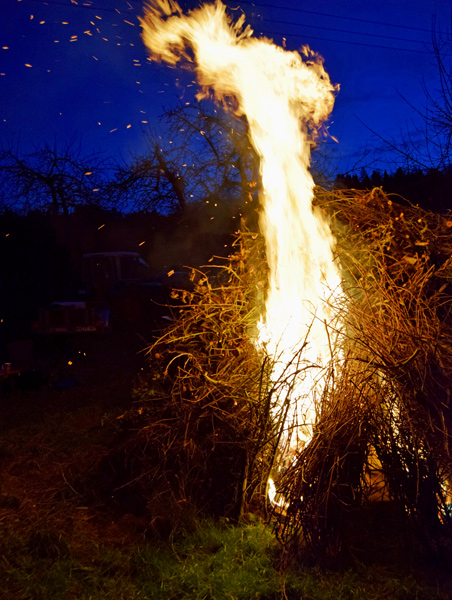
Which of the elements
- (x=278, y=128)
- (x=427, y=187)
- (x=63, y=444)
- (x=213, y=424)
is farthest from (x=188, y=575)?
(x=427, y=187)

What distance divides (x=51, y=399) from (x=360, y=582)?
5334mm

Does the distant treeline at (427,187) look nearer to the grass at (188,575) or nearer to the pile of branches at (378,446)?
the pile of branches at (378,446)

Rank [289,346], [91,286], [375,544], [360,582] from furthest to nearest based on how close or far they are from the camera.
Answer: [91,286], [289,346], [375,544], [360,582]

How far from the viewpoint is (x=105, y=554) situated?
9.66ft

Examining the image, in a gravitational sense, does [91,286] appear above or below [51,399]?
above

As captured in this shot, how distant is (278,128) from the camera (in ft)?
12.5

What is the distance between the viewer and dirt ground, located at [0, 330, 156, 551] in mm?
3310

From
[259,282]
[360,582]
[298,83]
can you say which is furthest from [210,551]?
[298,83]

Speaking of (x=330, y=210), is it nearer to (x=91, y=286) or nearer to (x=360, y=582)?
(x=360, y=582)

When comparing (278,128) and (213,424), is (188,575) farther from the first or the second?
(278,128)

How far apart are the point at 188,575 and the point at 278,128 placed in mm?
3218

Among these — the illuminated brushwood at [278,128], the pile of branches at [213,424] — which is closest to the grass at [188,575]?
the pile of branches at [213,424]

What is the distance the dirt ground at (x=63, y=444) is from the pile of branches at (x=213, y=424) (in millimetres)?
312

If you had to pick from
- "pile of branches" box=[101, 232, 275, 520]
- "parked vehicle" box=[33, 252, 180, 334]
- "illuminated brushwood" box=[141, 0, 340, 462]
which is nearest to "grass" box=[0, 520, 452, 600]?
"pile of branches" box=[101, 232, 275, 520]
